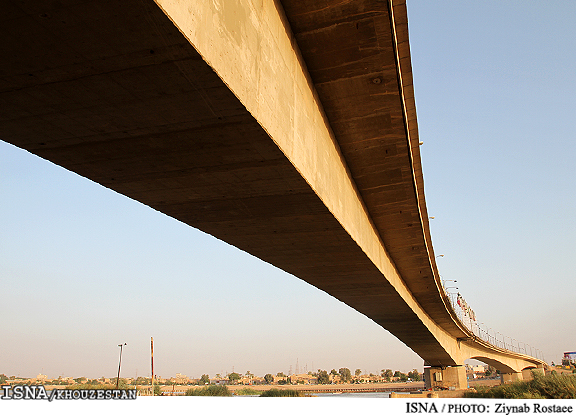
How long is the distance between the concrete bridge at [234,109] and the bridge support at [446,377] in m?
53.4

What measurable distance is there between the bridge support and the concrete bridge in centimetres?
5337

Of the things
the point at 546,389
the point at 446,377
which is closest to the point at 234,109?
the point at 546,389

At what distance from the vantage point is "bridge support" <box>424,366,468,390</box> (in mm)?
58847

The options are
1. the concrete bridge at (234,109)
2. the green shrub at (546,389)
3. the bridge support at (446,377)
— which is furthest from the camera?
the bridge support at (446,377)

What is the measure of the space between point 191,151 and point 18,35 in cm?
277

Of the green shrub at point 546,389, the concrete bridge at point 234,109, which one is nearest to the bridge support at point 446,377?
the green shrub at point 546,389

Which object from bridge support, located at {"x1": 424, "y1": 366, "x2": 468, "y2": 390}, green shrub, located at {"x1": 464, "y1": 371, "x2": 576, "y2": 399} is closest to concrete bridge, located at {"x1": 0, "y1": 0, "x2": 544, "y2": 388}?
green shrub, located at {"x1": 464, "y1": 371, "x2": 576, "y2": 399}

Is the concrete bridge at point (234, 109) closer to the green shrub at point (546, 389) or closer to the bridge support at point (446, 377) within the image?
the green shrub at point (546, 389)

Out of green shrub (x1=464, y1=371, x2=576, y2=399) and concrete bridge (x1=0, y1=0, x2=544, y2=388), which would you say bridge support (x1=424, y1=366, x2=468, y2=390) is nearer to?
green shrub (x1=464, y1=371, x2=576, y2=399)

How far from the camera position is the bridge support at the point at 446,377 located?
58847 mm

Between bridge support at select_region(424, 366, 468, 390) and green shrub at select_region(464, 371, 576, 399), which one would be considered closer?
green shrub at select_region(464, 371, 576, 399)

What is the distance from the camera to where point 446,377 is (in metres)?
60.1

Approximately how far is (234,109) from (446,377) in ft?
210

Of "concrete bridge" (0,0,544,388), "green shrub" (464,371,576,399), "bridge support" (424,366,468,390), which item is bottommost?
"bridge support" (424,366,468,390)
